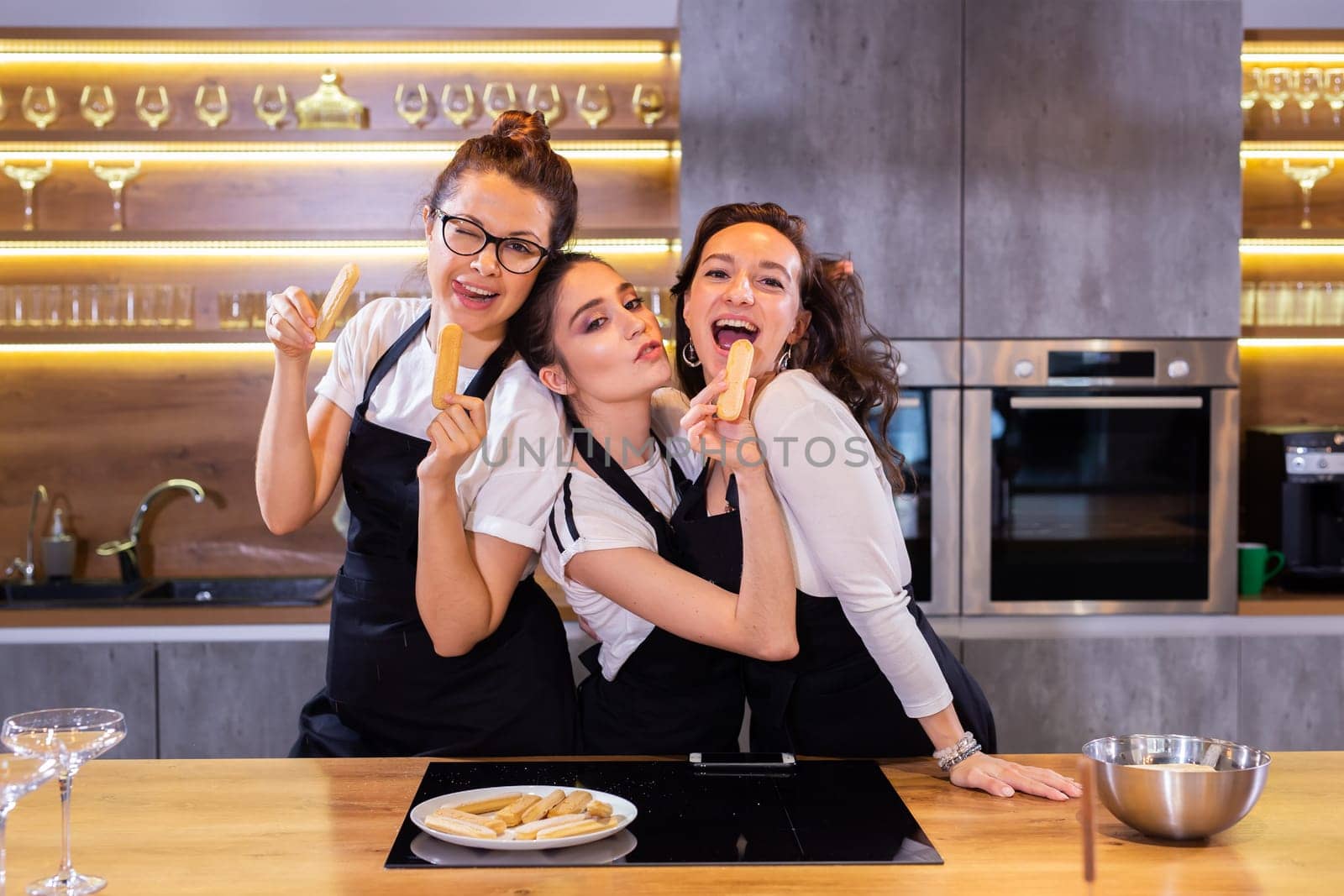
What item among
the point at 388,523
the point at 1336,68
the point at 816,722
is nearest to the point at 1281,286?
the point at 1336,68

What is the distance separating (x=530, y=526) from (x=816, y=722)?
1.73ft

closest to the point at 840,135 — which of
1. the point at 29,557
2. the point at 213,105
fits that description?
the point at 213,105

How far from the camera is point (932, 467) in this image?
346 centimetres

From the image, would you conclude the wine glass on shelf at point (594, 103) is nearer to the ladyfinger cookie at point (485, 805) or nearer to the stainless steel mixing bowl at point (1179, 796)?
the ladyfinger cookie at point (485, 805)

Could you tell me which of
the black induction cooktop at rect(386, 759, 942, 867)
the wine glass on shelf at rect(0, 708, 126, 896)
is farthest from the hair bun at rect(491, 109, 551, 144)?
the wine glass on shelf at rect(0, 708, 126, 896)

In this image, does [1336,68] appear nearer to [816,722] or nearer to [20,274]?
[816,722]

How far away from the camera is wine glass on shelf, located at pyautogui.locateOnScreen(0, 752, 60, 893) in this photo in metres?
1.27

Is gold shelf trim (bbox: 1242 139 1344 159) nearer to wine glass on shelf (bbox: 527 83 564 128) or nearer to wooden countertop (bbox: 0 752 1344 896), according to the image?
wine glass on shelf (bbox: 527 83 564 128)

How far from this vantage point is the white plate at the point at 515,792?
143 cm

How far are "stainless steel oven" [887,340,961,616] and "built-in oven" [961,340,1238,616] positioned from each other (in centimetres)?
4

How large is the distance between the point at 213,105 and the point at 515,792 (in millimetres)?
2755

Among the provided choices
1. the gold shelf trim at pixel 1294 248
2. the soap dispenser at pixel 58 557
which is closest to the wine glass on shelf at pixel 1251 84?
the gold shelf trim at pixel 1294 248

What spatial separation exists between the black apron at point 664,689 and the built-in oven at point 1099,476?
1.61 metres

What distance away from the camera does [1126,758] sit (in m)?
1.63
